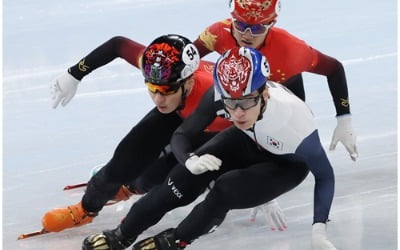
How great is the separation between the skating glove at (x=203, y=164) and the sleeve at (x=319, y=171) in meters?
0.40

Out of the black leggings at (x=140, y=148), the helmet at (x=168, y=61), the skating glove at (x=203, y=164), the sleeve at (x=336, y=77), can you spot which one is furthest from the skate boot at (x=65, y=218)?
the sleeve at (x=336, y=77)

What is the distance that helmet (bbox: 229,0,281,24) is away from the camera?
6.07 meters

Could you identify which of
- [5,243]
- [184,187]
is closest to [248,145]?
[184,187]

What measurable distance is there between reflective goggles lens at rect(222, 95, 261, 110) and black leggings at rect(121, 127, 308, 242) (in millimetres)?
343

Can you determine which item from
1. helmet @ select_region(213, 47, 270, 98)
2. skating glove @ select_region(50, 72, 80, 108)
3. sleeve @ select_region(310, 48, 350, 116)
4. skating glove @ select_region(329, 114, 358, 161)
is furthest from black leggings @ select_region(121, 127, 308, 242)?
skating glove @ select_region(50, 72, 80, 108)

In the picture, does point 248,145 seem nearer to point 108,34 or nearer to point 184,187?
point 184,187

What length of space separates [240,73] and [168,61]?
1.66 feet

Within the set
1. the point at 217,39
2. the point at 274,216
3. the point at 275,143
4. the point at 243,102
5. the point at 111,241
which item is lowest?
the point at 274,216

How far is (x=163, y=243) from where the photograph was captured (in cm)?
558

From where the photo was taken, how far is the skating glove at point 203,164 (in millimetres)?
5327

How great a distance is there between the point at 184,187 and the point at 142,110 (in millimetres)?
2530

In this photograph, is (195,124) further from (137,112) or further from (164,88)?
(137,112)

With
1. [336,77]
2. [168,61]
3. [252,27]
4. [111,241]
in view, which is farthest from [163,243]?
[336,77]

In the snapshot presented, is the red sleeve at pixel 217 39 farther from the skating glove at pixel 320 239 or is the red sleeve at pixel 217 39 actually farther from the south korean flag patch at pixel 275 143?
the skating glove at pixel 320 239
